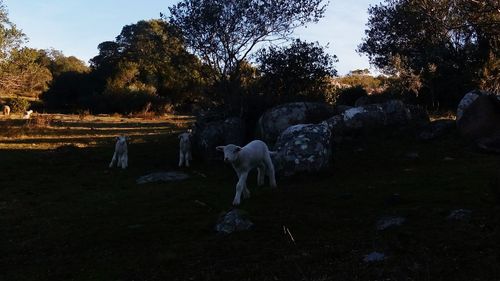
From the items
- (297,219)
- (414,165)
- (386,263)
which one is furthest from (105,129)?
(386,263)

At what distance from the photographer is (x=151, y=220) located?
39.5ft

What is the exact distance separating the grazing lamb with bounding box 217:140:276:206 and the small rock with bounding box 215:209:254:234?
213 cm

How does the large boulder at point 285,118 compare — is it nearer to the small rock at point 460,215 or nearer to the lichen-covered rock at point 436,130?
the lichen-covered rock at point 436,130

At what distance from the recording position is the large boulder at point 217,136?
23297 mm

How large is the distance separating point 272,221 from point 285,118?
1198cm

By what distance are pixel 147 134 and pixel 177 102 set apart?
123 feet

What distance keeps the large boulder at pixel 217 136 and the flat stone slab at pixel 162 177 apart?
12.3 feet

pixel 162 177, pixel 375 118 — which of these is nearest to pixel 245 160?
pixel 162 177

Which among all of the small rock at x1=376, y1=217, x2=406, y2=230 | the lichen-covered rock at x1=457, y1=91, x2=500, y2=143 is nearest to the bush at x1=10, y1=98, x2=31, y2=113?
the lichen-covered rock at x1=457, y1=91, x2=500, y2=143

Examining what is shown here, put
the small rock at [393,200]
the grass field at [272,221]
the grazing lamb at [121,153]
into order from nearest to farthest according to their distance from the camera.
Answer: the grass field at [272,221], the small rock at [393,200], the grazing lamb at [121,153]

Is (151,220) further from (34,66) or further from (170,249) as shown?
(34,66)

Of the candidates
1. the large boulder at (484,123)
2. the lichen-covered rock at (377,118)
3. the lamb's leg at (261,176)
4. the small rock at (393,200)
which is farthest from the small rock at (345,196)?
the lichen-covered rock at (377,118)

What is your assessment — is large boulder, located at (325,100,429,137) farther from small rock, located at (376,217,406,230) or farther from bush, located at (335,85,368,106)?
bush, located at (335,85,368,106)

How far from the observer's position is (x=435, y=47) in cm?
3831
